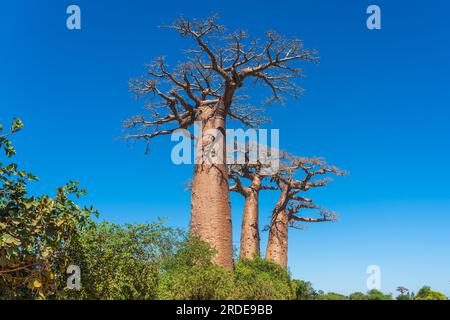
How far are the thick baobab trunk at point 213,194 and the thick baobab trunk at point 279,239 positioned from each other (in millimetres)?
6803

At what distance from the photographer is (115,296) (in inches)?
268

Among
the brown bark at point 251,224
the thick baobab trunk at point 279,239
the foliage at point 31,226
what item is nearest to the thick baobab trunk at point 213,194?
the foliage at point 31,226

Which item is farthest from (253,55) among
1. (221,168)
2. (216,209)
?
(216,209)

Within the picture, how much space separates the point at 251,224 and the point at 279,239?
1509 mm

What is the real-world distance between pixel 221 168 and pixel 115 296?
13.4ft

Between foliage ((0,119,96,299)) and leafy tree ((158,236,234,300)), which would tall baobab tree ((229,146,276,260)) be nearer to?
leafy tree ((158,236,234,300))

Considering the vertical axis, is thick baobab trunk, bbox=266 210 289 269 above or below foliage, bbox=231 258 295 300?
above

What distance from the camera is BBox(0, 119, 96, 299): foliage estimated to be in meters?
5.47

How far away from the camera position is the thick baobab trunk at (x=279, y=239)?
16.6m

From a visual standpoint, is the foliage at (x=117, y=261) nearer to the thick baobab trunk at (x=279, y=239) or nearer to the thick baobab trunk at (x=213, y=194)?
the thick baobab trunk at (x=213, y=194)

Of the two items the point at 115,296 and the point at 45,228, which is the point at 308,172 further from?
the point at 45,228

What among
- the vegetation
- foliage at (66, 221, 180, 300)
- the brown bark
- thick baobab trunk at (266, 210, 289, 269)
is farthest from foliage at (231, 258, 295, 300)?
thick baobab trunk at (266, 210, 289, 269)

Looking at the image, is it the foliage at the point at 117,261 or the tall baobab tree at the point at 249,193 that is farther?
the tall baobab tree at the point at 249,193

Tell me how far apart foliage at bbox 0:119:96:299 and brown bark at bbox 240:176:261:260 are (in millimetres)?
9996
